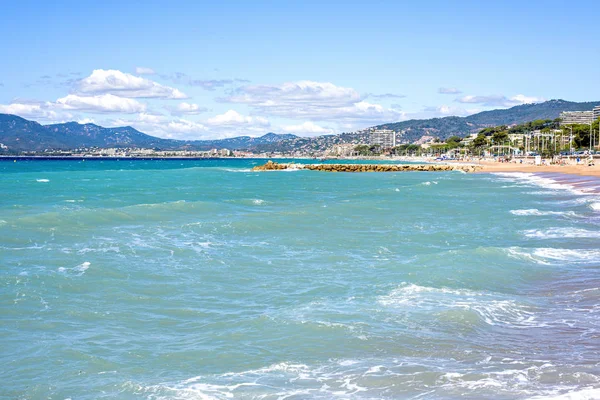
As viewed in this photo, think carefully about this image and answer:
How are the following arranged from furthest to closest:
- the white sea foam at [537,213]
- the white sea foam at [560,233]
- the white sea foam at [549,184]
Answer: the white sea foam at [549,184], the white sea foam at [537,213], the white sea foam at [560,233]

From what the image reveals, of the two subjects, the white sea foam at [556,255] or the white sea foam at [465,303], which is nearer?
the white sea foam at [465,303]

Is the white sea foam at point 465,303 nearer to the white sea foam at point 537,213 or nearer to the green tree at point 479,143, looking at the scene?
the white sea foam at point 537,213

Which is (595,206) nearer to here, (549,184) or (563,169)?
(549,184)

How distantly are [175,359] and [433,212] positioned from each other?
23.1 meters

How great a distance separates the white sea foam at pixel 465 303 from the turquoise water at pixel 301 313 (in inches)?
2.3

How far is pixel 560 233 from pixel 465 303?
35.9ft

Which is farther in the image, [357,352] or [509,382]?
[357,352]

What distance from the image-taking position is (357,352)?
9.55m

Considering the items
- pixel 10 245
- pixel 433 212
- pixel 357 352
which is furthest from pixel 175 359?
pixel 433 212

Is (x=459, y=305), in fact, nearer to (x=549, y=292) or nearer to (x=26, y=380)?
(x=549, y=292)

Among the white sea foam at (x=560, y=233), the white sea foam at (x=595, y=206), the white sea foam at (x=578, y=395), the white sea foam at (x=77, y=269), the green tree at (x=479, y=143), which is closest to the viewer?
the white sea foam at (x=578, y=395)

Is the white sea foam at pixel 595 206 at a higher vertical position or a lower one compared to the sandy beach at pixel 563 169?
lower

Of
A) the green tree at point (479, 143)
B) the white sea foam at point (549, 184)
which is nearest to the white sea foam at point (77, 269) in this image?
the white sea foam at point (549, 184)

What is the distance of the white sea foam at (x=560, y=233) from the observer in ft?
68.7
